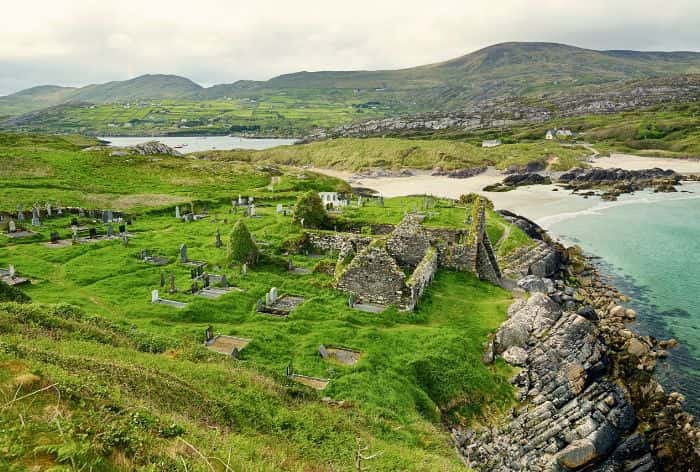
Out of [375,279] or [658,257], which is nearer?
[375,279]

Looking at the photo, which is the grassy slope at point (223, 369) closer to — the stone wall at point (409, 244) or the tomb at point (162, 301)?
the tomb at point (162, 301)

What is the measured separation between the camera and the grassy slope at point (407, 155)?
116 meters

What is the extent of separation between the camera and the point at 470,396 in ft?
63.0

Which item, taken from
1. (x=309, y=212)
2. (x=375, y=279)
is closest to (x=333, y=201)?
(x=309, y=212)

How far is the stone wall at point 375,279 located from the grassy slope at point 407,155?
9167 centimetres

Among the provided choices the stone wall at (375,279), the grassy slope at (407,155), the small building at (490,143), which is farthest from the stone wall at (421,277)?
the small building at (490,143)

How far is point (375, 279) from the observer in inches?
1015

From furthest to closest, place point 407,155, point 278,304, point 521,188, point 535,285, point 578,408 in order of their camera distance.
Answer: point 407,155 → point 521,188 → point 535,285 → point 278,304 → point 578,408

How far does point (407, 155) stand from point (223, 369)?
11515cm

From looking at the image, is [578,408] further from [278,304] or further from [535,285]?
[278,304]

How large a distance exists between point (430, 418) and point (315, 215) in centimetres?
2660

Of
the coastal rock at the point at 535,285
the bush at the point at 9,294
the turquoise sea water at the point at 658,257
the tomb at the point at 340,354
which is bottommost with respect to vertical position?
the turquoise sea water at the point at 658,257

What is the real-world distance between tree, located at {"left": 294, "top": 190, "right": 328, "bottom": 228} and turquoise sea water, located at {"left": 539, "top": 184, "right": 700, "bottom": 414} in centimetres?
2587

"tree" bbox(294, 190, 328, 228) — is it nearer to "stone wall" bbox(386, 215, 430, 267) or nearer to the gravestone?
"stone wall" bbox(386, 215, 430, 267)
